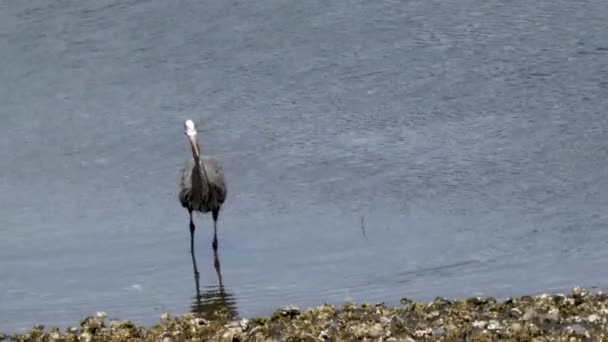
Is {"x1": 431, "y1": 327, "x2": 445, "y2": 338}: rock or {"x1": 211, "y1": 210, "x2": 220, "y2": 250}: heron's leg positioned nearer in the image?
{"x1": 431, "y1": 327, "x2": 445, "y2": 338}: rock

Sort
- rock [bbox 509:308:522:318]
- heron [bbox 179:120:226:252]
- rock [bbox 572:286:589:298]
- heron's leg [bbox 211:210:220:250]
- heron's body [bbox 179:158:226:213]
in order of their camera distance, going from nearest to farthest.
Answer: rock [bbox 509:308:522:318], rock [bbox 572:286:589:298], heron's leg [bbox 211:210:220:250], heron [bbox 179:120:226:252], heron's body [bbox 179:158:226:213]

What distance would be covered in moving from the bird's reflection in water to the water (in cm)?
4

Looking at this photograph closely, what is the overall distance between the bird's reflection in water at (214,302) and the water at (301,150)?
4cm

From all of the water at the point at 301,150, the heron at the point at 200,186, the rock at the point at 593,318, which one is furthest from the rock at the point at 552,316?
the heron at the point at 200,186

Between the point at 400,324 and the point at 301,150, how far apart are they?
6.37 meters

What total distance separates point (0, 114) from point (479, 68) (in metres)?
6.11

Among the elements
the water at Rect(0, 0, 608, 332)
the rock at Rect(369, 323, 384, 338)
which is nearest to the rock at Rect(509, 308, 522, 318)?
the rock at Rect(369, 323, 384, 338)

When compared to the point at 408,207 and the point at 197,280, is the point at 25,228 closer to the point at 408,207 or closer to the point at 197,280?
the point at 197,280

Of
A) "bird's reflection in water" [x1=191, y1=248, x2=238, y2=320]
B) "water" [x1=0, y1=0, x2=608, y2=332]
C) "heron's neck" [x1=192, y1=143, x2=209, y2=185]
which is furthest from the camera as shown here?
"heron's neck" [x1=192, y1=143, x2=209, y2=185]

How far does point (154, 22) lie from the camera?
20.2 meters

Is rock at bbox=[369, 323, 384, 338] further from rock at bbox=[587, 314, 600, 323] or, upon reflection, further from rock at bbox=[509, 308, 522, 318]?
rock at bbox=[587, 314, 600, 323]

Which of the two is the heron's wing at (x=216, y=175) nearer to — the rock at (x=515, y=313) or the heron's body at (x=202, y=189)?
the heron's body at (x=202, y=189)

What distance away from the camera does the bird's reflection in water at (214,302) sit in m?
11.3

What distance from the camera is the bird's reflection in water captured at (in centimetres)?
1134
